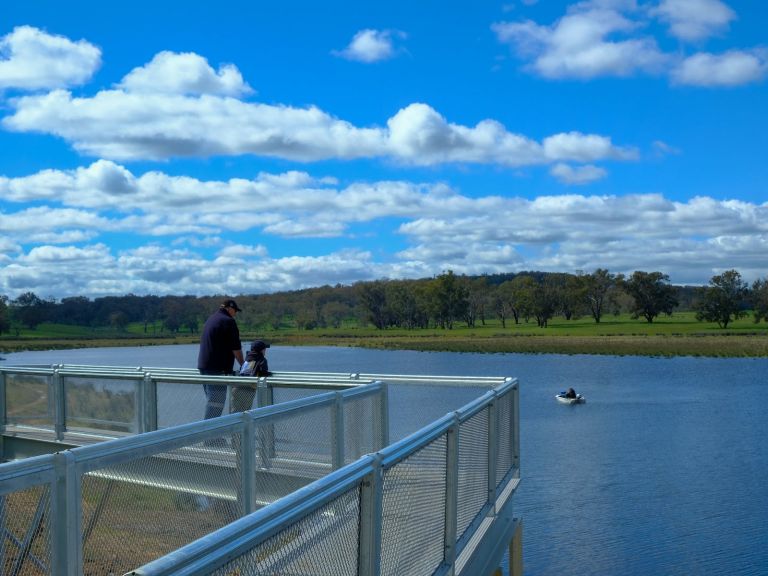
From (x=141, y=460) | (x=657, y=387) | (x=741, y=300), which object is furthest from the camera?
(x=741, y=300)

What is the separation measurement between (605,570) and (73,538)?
12166 millimetres

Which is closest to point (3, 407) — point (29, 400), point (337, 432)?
point (29, 400)

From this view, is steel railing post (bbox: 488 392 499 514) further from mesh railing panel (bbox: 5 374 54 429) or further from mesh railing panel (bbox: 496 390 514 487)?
mesh railing panel (bbox: 5 374 54 429)

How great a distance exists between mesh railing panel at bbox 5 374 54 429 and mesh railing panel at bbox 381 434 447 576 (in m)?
7.67

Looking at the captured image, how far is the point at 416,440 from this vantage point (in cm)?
412

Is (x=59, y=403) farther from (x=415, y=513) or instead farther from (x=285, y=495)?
(x=415, y=513)

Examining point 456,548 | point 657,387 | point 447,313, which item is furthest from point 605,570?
point 447,313

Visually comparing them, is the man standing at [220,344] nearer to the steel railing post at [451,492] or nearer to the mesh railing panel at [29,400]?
the mesh railing panel at [29,400]

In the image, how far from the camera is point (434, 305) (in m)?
147

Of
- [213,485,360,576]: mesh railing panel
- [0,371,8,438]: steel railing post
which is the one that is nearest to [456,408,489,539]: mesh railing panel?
[213,485,360,576]: mesh railing panel

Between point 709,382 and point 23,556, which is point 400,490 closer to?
point 23,556

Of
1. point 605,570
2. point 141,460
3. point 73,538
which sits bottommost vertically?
point 605,570

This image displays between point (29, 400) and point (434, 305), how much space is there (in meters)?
136

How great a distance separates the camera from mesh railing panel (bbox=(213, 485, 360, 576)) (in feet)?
8.14
